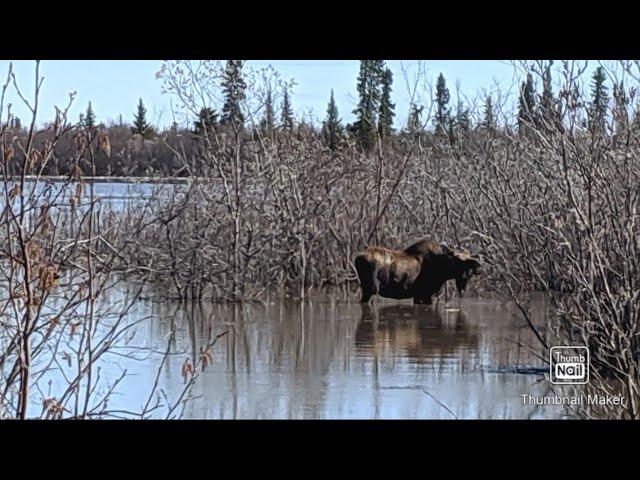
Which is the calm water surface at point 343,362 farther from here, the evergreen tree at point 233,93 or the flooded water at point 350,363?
the evergreen tree at point 233,93

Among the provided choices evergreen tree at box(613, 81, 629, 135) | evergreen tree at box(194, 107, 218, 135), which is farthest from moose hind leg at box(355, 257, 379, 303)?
evergreen tree at box(613, 81, 629, 135)

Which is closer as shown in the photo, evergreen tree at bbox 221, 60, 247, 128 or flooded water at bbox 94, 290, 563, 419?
flooded water at bbox 94, 290, 563, 419

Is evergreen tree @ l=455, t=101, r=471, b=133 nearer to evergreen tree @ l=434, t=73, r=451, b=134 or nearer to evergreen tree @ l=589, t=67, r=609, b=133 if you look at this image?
evergreen tree @ l=434, t=73, r=451, b=134

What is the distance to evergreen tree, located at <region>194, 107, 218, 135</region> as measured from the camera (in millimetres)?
9734

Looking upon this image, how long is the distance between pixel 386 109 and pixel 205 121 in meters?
2.19

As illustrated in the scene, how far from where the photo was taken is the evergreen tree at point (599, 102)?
5.64m

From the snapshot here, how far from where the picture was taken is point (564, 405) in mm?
4719

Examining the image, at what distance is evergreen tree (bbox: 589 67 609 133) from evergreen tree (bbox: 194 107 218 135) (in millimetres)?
4437

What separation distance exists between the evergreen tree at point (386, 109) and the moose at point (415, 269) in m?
1.06

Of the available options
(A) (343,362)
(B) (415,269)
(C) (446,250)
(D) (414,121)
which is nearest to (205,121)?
(D) (414,121)

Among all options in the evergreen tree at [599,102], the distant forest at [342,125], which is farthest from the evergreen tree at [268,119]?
the evergreen tree at [599,102]

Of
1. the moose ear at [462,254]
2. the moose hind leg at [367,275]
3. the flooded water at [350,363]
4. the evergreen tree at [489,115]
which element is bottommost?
the flooded water at [350,363]
